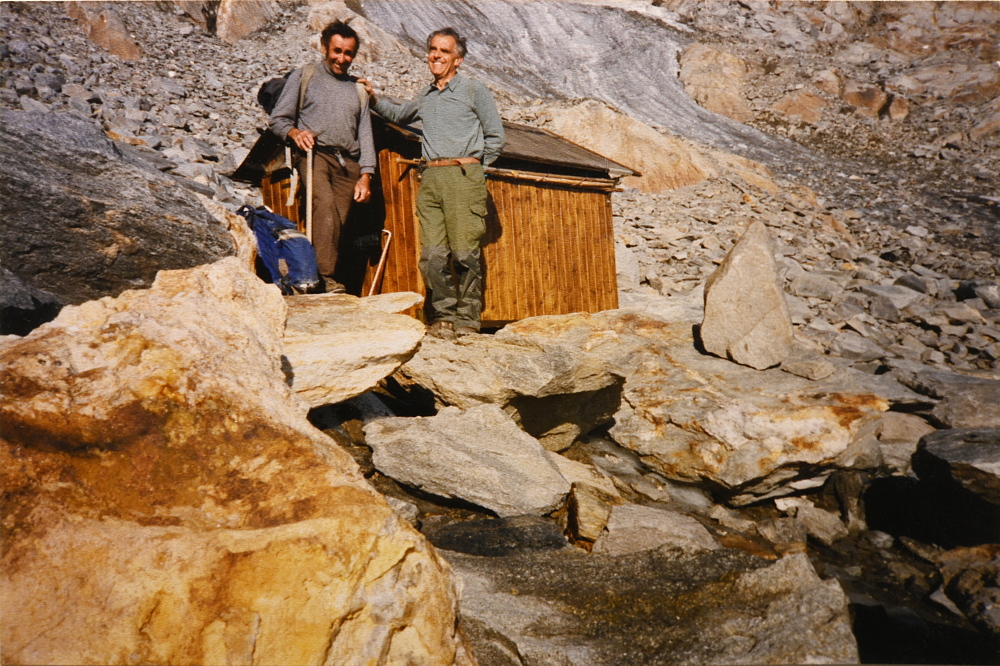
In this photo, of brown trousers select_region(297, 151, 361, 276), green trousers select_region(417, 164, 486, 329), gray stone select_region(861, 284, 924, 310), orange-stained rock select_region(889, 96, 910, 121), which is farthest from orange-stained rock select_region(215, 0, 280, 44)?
orange-stained rock select_region(889, 96, 910, 121)

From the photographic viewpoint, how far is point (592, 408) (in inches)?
276

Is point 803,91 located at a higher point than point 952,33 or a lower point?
lower

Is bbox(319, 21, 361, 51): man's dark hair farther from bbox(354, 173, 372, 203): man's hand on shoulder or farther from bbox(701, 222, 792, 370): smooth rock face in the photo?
bbox(701, 222, 792, 370): smooth rock face

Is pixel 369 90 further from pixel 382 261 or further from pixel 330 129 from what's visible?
pixel 382 261

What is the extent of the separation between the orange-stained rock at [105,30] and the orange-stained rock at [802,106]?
25.0 metres

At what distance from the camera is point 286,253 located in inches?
239

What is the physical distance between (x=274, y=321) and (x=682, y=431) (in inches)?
187

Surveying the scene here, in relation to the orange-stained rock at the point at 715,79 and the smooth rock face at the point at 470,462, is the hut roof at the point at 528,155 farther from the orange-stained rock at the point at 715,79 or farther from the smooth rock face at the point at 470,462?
the orange-stained rock at the point at 715,79

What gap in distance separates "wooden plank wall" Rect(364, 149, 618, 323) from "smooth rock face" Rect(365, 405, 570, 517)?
2.07 meters

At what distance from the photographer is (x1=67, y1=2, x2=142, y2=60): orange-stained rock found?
64.8 ft

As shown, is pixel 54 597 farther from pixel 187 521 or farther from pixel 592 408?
pixel 592 408

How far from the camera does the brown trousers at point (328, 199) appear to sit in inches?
256

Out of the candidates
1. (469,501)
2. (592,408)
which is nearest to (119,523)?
(469,501)

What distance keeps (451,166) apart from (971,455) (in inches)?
244
